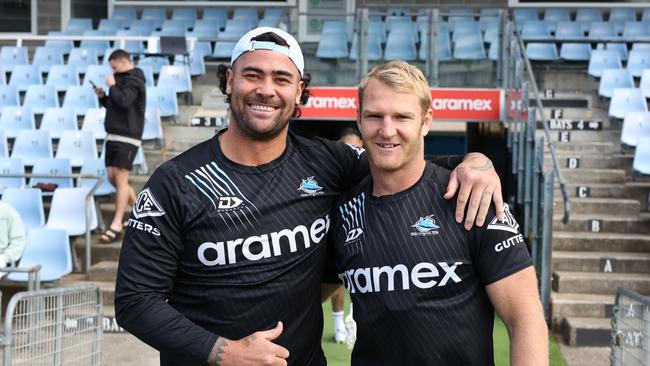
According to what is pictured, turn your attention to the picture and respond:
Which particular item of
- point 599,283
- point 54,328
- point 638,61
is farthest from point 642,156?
point 54,328

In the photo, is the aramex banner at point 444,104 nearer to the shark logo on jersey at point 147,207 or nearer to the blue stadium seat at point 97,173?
the blue stadium seat at point 97,173

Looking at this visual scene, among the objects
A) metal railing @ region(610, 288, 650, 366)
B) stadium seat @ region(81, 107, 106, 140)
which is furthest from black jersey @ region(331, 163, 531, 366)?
stadium seat @ region(81, 107, 106, 140)

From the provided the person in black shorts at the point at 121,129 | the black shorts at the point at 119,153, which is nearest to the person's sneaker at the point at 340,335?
the person in black shorts at the point at 121,129

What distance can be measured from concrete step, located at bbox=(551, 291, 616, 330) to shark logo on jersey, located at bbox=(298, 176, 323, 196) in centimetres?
510

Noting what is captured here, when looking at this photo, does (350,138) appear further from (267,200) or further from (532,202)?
(267,200)

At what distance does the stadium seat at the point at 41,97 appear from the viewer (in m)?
11.0

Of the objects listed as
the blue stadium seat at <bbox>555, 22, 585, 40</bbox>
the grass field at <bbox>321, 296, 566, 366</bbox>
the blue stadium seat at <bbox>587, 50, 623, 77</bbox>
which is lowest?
the grass field at <bbox>321, 296, 566, 366</bbox>

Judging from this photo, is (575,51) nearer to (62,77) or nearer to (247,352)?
(62,77)

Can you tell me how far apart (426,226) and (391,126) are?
30cm

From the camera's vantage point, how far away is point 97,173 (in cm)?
864

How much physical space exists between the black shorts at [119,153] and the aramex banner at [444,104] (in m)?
2.52

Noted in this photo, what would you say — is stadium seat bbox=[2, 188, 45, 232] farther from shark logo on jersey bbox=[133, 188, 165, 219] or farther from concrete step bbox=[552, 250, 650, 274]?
shark logo on jersey bbox=[133, 188, 165, 219]

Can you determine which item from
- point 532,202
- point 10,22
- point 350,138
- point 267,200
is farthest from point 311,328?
point 10,22

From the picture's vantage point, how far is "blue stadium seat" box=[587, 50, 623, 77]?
11.7m
